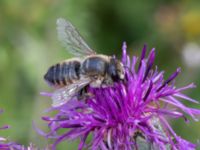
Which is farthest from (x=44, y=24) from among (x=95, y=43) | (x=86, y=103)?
(x=86, y=103)

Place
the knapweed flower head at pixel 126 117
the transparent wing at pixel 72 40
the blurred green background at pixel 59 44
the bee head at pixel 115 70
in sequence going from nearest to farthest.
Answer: the knapweed flower head at pixel 126 117 < the bee head at pixel 115 70 < the transparent wing at pixel 72 40 < the blurred green background at pixel 59 44

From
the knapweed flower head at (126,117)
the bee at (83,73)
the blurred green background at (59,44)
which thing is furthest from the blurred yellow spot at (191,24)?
the bee at (83,73)

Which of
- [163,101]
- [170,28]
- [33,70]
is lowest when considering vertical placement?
[163,101]

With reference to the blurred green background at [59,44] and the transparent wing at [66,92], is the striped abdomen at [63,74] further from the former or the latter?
→ the blurred green background at [59,44]

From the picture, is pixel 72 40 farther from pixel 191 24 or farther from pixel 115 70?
pixel 191 24

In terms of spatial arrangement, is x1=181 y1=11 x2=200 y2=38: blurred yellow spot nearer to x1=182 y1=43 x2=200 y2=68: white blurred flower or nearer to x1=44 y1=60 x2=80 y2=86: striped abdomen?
x1=182 y1=43 x2=200 y2=68: white blurred flower

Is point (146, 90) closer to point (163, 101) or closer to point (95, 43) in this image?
point (163, 101)

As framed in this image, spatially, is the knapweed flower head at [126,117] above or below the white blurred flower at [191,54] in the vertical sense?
below
